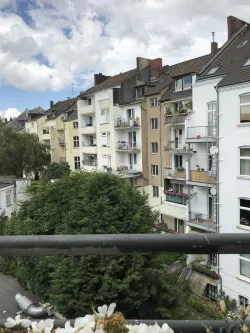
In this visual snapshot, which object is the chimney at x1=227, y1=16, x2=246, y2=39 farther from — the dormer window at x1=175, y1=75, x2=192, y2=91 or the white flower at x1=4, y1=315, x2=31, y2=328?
the white flower at x1=4, y1=315, x2=31, y2=328

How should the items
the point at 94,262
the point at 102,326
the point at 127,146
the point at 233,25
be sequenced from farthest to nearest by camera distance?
the point at 127,146 → the point at 233,25 → the point at 94,262 → the point at 102,326

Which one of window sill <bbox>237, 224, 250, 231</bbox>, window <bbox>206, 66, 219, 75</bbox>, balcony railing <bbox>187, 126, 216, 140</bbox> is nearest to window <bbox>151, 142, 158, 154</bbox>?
balcony railing <bbox>187, 126, 216, 140</bbox>

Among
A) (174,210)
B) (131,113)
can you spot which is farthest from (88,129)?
(174,210)

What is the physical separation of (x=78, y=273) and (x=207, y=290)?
418 inches

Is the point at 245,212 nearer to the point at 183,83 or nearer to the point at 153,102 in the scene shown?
the point at 183,83

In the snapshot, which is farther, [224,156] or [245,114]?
[224,156]

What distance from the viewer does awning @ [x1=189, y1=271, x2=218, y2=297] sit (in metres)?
19.0

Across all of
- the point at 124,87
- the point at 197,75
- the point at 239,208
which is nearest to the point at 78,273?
the point at 239,208

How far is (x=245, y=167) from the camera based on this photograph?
16.5 m

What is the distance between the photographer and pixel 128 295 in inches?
507

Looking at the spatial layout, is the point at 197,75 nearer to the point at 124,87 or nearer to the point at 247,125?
the point at 247,125

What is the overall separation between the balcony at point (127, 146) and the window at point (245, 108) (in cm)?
1504

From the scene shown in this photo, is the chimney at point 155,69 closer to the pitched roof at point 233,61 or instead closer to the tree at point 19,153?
the pitched roof at point 233,61

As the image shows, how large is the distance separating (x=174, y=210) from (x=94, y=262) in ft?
48.5
